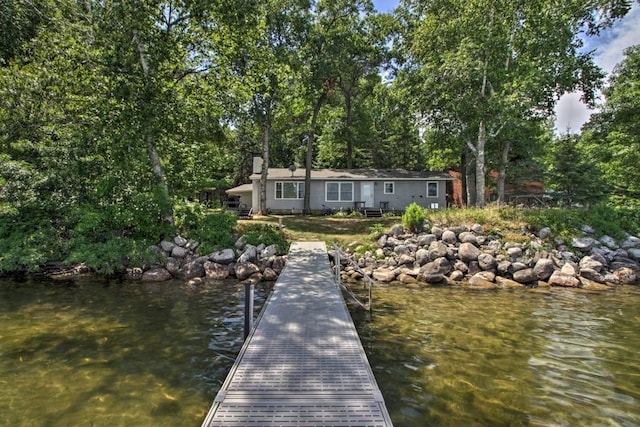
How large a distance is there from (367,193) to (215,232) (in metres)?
13.1

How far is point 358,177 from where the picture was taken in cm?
2356

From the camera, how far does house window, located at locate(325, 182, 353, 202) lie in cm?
2391

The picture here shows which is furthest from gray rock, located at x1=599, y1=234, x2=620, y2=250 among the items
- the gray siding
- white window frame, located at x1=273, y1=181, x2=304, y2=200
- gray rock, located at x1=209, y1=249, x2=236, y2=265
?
white window frame, located at x1=273, y1=181, x2=304, y2=200

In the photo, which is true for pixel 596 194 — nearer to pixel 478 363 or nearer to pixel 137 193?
pixel 478 363

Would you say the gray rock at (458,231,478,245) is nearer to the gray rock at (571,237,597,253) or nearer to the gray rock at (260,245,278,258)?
the gray rock at (571,237,597,253)

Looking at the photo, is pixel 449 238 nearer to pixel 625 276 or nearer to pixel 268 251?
pixel 625 276

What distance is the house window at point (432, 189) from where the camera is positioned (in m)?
24.0

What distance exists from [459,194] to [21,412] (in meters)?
29.9

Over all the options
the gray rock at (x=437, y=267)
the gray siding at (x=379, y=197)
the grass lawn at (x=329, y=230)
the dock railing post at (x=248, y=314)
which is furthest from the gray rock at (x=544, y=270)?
the gray siding at (x=379, y=197)

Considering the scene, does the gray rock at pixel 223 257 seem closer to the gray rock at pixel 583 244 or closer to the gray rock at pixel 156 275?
the gray rock at pixel 156 275

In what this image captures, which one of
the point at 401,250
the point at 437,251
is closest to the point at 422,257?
the point at 437,251

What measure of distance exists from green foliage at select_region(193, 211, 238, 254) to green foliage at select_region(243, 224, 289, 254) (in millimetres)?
611

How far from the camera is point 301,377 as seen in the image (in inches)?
157

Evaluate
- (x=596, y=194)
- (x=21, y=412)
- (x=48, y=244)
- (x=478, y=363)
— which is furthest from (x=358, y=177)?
(x=21, y=412)
